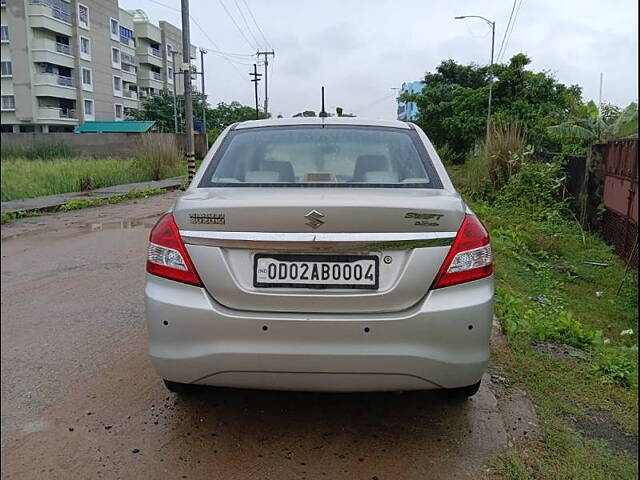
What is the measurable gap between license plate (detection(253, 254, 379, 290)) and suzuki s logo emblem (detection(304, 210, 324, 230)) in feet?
0.40

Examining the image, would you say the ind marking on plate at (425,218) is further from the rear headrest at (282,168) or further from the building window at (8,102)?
the building window at (8,102)

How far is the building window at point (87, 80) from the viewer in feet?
5.43

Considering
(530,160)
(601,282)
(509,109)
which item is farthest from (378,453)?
(509,109)

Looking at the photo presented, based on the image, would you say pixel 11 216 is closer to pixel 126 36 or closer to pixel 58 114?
pixel 58 114

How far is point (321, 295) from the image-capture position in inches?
91.0

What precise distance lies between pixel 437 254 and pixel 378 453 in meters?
0.95

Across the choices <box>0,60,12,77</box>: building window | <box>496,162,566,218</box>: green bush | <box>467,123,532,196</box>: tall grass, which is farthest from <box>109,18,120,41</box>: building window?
<box>467,123,532,196</box>: tall grass

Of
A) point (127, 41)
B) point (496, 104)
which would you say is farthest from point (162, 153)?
point (496, 104)

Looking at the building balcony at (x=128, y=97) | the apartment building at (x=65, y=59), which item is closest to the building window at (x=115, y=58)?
the apartment building at (x=65, y=59)

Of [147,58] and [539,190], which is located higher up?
[147,58]

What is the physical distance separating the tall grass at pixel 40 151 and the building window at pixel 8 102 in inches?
3.8

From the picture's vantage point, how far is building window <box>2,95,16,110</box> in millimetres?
1148

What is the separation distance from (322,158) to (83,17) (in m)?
1.88

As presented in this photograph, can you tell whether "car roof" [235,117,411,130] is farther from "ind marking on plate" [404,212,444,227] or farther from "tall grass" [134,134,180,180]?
"tall grass" [134,134,180,180]
